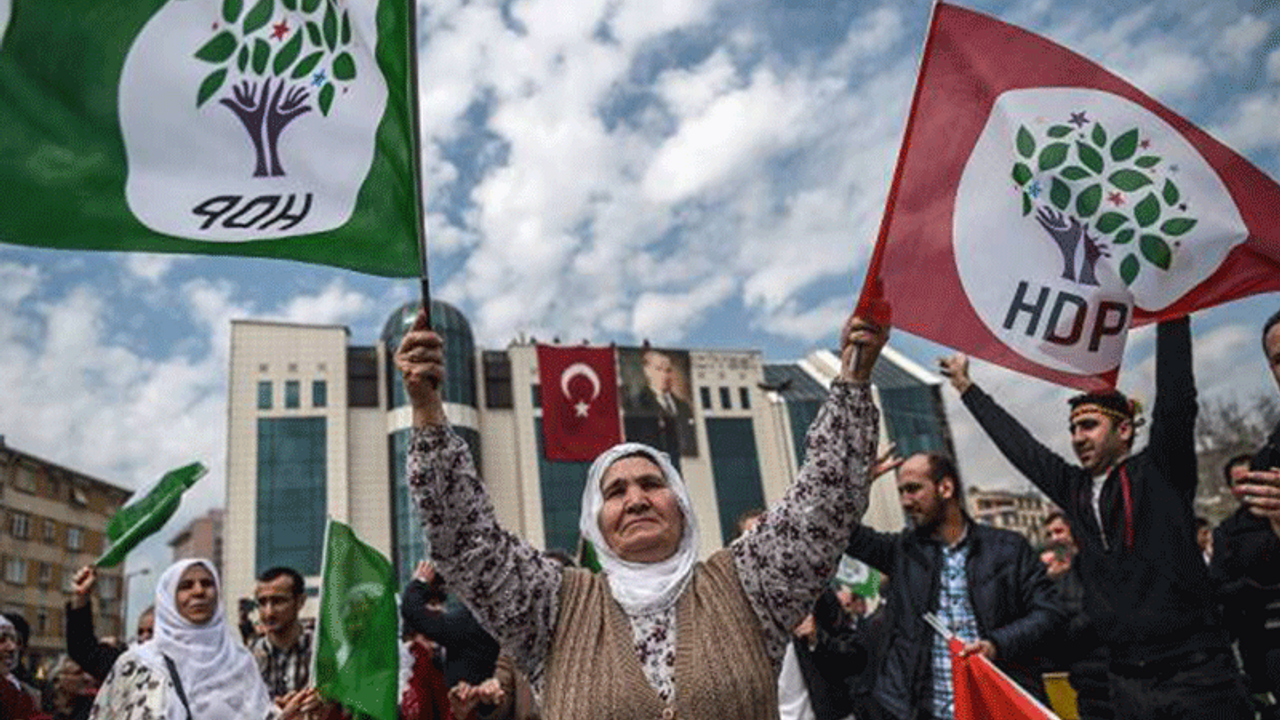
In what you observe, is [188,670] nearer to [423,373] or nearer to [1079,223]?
[423,373]

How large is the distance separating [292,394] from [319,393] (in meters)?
1.18

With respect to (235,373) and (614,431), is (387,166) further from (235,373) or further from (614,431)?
(235,373)

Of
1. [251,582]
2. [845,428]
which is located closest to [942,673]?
[845,428]

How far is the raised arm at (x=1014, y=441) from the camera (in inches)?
140

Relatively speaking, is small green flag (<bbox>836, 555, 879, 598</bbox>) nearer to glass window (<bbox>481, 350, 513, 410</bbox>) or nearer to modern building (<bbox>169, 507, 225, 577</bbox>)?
glass window (<bbox>481, 350, 513, 410</bbox>)

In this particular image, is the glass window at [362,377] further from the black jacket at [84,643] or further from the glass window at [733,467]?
the black jacket at [84,643]

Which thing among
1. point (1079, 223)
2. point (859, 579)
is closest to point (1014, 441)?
point (1079, 223)

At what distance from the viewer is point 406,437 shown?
39.1 m

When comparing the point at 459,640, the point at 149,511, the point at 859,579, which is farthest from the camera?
the point at 859,579

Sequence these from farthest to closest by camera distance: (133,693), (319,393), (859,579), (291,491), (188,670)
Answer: (319,393) → (291,491) → (859,579) → (188,670) → (133,693)

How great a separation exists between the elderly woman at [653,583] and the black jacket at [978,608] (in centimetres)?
168

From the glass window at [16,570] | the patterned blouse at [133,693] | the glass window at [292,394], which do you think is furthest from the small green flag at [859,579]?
the glass window at [16,570]

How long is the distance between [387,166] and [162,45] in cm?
72

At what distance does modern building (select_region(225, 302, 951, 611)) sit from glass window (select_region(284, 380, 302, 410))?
0.09 m
